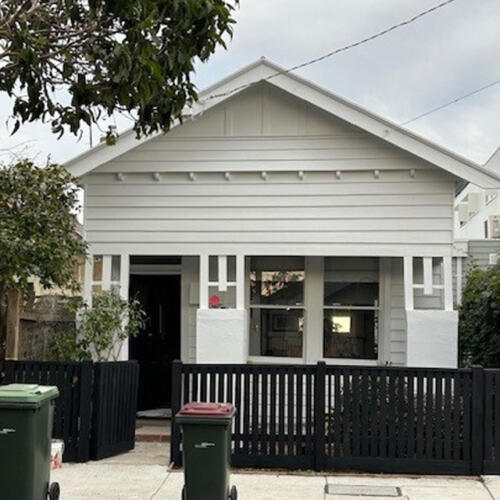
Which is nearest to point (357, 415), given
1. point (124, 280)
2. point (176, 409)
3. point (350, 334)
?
point (176, 409)

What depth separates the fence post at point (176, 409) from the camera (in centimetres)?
823

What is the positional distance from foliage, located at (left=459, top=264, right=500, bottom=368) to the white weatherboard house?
0.94 meters

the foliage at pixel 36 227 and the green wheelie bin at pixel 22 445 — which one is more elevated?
the foliage at pixel 36 227

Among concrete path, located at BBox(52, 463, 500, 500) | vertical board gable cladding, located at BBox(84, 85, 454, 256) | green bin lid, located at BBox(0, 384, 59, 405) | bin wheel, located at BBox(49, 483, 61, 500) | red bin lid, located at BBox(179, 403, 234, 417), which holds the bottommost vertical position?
concrete path, located at BBox(52, 463, 500, 500)

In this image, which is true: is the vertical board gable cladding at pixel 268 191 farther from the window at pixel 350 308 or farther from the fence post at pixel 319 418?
the fence post at pixel 319 418

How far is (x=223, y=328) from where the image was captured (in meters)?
10.1

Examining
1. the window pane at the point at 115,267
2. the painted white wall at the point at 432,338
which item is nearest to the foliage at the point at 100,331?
the window pane at the point at 115,267

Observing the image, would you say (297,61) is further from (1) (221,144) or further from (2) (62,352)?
(2) (62,352)

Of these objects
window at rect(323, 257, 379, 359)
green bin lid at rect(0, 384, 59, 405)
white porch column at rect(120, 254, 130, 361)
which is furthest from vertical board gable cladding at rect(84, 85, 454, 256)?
green bin lid at rect(0, 384, 59, 405)

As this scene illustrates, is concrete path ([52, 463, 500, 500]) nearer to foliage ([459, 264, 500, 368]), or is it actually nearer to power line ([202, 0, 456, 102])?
foliage ([459, 264, 500, 368])

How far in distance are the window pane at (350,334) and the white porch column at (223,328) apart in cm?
138

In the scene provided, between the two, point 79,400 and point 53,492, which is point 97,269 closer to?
point 79,400

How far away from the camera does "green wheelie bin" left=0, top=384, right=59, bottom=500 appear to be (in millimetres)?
5949

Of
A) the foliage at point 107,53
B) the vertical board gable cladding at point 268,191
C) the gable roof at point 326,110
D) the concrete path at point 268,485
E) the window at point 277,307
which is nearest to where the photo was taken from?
the foliage at point 107,53
